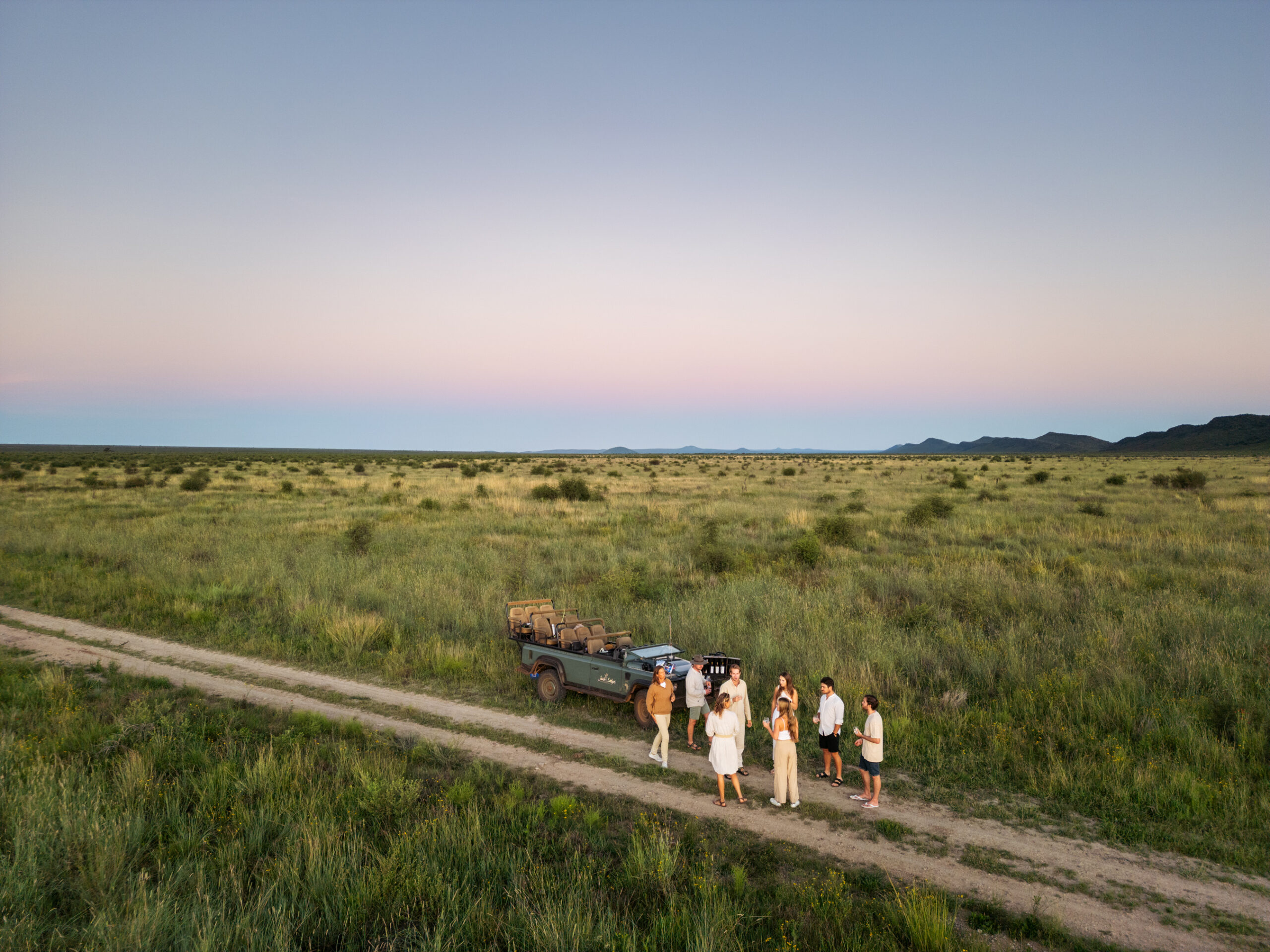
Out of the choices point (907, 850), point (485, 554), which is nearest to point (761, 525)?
point (485, 554)

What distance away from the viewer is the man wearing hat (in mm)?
9898

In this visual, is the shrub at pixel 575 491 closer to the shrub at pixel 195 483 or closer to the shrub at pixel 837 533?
the shrub at pixel 837 533

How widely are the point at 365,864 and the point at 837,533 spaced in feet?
72.9

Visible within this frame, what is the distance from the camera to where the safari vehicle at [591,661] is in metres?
10.7

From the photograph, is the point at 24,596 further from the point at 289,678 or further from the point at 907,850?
the point at 907,850

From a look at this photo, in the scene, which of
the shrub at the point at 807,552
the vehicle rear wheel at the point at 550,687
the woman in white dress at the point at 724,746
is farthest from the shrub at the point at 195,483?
the woman in white dress at the point at 724,746

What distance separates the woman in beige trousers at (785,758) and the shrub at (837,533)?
1781 cm

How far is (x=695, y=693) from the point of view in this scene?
9906mm

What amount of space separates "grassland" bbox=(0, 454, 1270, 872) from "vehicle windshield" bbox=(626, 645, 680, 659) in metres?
1.21

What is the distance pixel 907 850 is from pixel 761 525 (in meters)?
22.9

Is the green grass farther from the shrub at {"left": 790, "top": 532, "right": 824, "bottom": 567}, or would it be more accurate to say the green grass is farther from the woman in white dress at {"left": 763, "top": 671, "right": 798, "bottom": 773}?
the shrub at {"left": 790, "top": 532, "right": 824, "bottom": 567}

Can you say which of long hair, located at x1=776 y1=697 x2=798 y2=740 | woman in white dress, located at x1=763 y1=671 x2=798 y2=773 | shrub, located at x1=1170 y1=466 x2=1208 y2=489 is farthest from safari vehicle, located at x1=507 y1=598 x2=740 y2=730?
shrub, located at x1=1170 y1=466 x2=1208 y2=489

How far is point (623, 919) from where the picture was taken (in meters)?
5.77

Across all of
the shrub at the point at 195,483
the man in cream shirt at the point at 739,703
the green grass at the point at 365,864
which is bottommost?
the green grass at the point at 365,864
